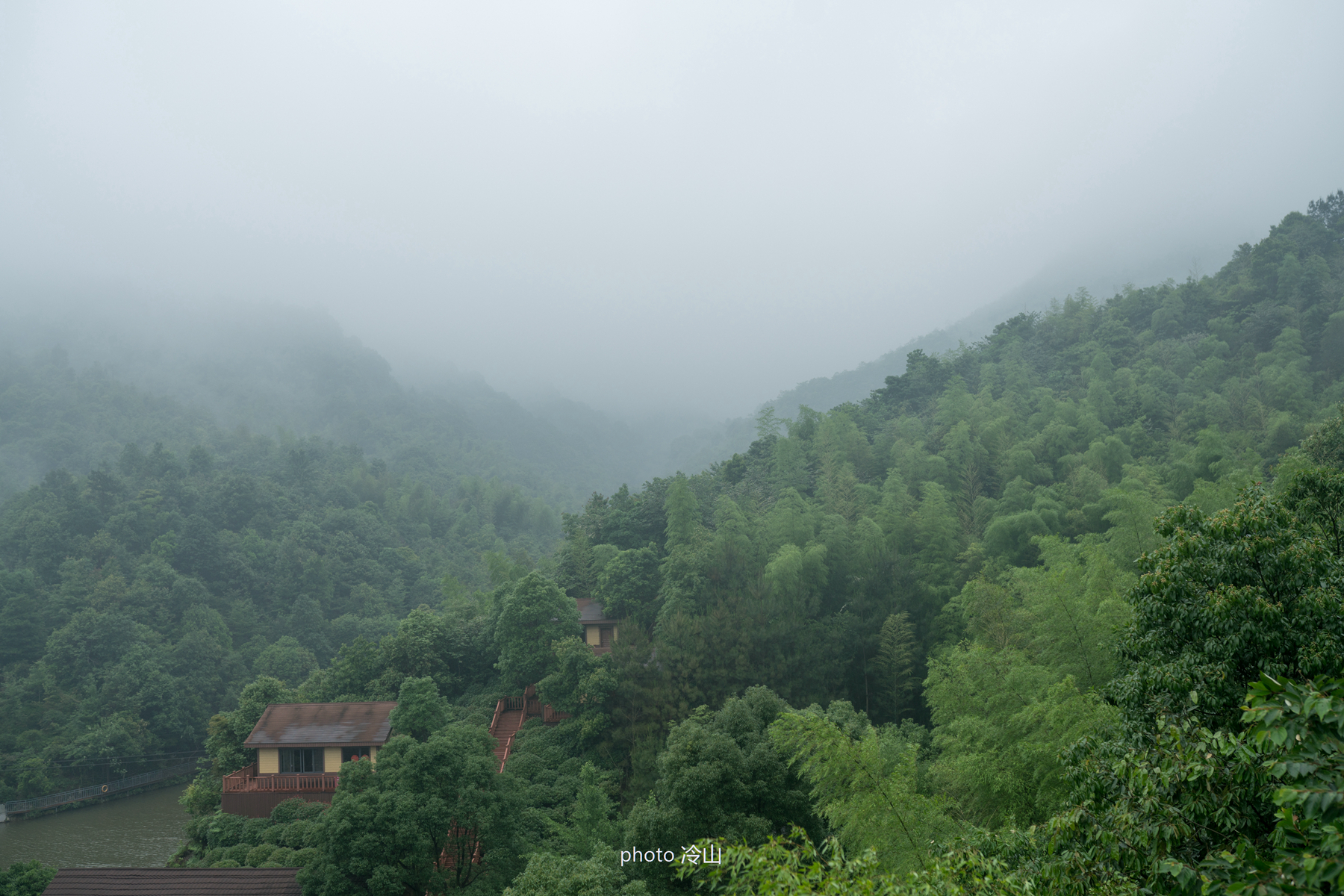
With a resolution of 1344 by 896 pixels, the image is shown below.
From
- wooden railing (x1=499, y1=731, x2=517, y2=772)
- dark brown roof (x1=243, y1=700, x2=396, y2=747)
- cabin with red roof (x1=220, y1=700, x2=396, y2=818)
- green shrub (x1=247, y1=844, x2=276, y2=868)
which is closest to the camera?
green shrub (x1=247, y1=844, x2=276, y2=868)

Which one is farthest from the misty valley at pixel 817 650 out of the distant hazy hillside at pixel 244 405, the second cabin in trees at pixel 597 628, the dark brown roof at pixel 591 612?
the distant hazy hillside at pixel 244 405

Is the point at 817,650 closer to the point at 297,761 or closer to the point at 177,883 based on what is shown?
the point at 177,883

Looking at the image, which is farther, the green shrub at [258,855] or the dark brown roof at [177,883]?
the green shrub at [258,855]

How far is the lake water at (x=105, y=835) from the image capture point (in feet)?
66.1

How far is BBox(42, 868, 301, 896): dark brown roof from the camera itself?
38.2 feet

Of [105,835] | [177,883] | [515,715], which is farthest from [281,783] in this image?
[105,835]

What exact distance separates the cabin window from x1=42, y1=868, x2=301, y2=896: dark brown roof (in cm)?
684

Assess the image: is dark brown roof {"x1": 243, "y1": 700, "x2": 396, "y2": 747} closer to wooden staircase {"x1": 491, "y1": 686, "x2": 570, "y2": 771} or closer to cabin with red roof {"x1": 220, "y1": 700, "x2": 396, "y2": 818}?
cabin with red roof {"x1": 220, "y1": 700, "x2": 396, "y2": 818}

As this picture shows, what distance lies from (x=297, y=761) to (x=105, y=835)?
386 inches

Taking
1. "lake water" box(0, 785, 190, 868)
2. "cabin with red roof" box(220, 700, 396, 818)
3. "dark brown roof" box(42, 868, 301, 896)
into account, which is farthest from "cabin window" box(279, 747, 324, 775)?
"dark brown roof" box(42, 868, 301, 896)

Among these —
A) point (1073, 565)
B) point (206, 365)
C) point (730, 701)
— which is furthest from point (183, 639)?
point (206, 365)

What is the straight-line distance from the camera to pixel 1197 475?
18781mm

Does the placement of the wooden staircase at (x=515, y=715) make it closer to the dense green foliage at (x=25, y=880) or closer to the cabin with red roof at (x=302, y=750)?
the cabin with red roof at (x=302, y=750)

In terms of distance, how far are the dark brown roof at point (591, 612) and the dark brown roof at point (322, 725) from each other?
747cm
